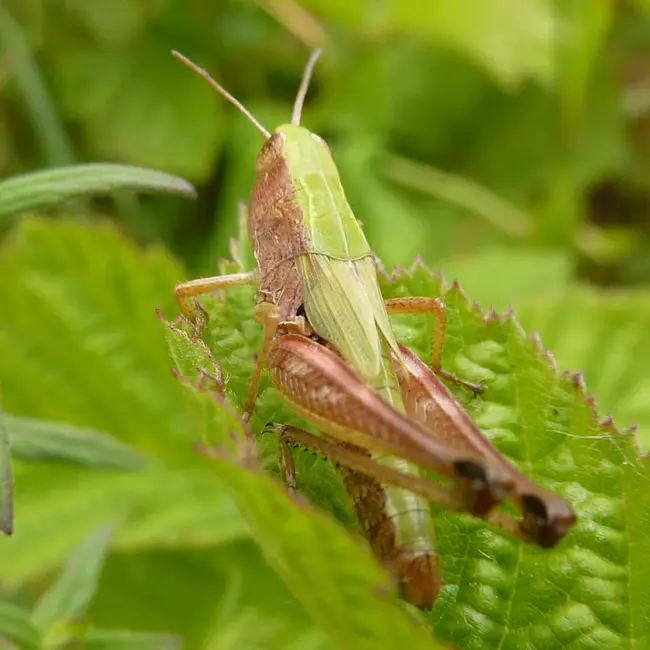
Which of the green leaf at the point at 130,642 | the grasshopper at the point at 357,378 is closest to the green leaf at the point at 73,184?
the grasshopper at the point at 357,378

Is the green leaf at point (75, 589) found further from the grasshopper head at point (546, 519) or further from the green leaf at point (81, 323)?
the grasshopper head at point (546, 519)

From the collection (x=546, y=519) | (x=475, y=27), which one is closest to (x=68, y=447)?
(x=546, y=519)

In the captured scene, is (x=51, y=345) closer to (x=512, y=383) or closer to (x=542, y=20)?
(x=512, y=383)

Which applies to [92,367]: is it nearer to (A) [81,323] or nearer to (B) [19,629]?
(A) [81,323]

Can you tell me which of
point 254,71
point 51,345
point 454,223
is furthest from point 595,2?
point 51,345

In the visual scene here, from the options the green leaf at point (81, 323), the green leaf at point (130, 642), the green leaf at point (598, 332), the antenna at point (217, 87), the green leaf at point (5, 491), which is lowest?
the green leaf at point (130, 642)

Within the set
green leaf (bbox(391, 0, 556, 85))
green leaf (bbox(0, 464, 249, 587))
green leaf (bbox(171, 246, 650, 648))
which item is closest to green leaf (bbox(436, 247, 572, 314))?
green leaf (bbox(391, 0, 556, 85))
